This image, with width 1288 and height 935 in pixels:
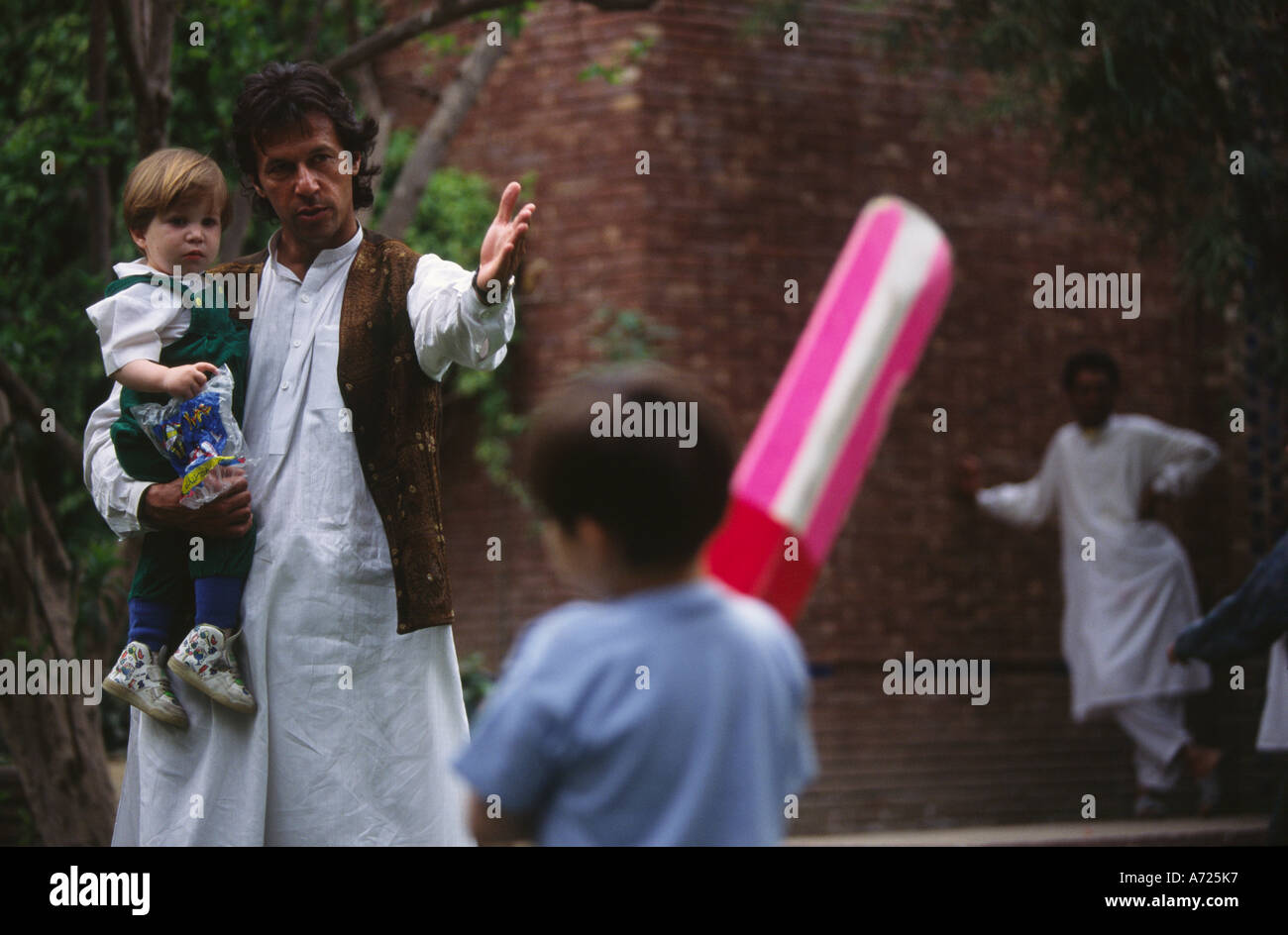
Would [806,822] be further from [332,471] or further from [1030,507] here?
[332,471]

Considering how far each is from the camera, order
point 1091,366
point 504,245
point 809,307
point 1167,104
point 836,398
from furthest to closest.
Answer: point 809,307 → point 1091,366 → point 1167,104 → point 504,245 → point 836,398

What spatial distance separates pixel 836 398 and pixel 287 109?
2.02 metres

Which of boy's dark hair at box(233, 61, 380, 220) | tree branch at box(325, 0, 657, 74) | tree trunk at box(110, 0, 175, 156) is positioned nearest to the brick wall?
tree branch at box(325, 0, 657, 74)

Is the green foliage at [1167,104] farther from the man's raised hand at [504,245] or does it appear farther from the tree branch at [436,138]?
the man's raised hand at [504,245]

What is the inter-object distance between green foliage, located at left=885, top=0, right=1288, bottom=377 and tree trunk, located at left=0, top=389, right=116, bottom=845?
4926mm

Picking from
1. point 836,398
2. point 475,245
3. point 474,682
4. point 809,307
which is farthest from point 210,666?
point 809,307

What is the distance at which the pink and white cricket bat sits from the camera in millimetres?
2195

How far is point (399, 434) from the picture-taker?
378cm

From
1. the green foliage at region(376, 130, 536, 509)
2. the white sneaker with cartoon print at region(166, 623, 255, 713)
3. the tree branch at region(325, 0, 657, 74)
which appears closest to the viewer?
the white sneaker with cartoon print at region(166, 623, 255, 713)

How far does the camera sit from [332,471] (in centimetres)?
379

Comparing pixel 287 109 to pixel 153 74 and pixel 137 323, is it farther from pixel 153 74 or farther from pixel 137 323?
pixel 153 74

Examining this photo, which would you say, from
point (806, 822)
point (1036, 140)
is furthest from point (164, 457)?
point (1036, 140)

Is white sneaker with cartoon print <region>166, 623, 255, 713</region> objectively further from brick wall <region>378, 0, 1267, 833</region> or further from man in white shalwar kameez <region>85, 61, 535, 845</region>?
brick wall <region>378, 0, 1267, 833</region>

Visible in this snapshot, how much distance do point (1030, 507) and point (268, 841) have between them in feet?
21.2
